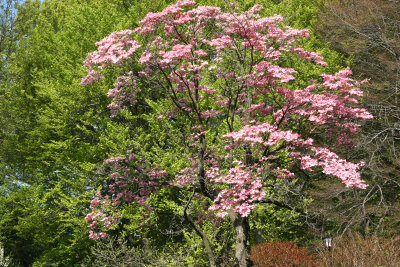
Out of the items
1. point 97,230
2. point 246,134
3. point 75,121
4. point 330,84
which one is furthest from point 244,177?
point 75,121

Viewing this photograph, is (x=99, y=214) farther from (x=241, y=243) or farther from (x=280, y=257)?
(x=280, y=257)

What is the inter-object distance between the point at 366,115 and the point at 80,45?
1198cm

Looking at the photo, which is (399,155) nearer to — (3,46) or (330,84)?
(330,84)

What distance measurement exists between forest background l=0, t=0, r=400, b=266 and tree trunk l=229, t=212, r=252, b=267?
3.56 m

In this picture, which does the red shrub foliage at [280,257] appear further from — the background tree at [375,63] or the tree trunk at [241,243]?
the background tree at [375,63]

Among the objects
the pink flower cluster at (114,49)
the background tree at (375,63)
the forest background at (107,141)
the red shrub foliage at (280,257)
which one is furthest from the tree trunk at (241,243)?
the background tree at (375,63)

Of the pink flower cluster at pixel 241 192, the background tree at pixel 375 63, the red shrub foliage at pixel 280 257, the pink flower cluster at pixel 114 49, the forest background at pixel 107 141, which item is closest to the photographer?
the pink flower cluster at pixel 241 192

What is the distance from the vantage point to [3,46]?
62.5 ft

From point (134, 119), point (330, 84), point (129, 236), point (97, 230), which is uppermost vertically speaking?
point (330, 84)

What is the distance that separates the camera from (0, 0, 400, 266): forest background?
12703 mm

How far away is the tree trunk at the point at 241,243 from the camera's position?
7.72 m

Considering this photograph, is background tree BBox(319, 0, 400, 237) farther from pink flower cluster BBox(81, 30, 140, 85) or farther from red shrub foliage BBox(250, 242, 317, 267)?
pink flower cluster BBox(81, 30, 140, 85)

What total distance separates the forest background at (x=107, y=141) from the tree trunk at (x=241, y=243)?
3557 mm

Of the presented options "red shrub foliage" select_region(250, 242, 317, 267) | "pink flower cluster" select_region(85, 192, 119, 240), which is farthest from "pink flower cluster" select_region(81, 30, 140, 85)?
"red shrub foliage" select_region(250, 242, 317, 267)
